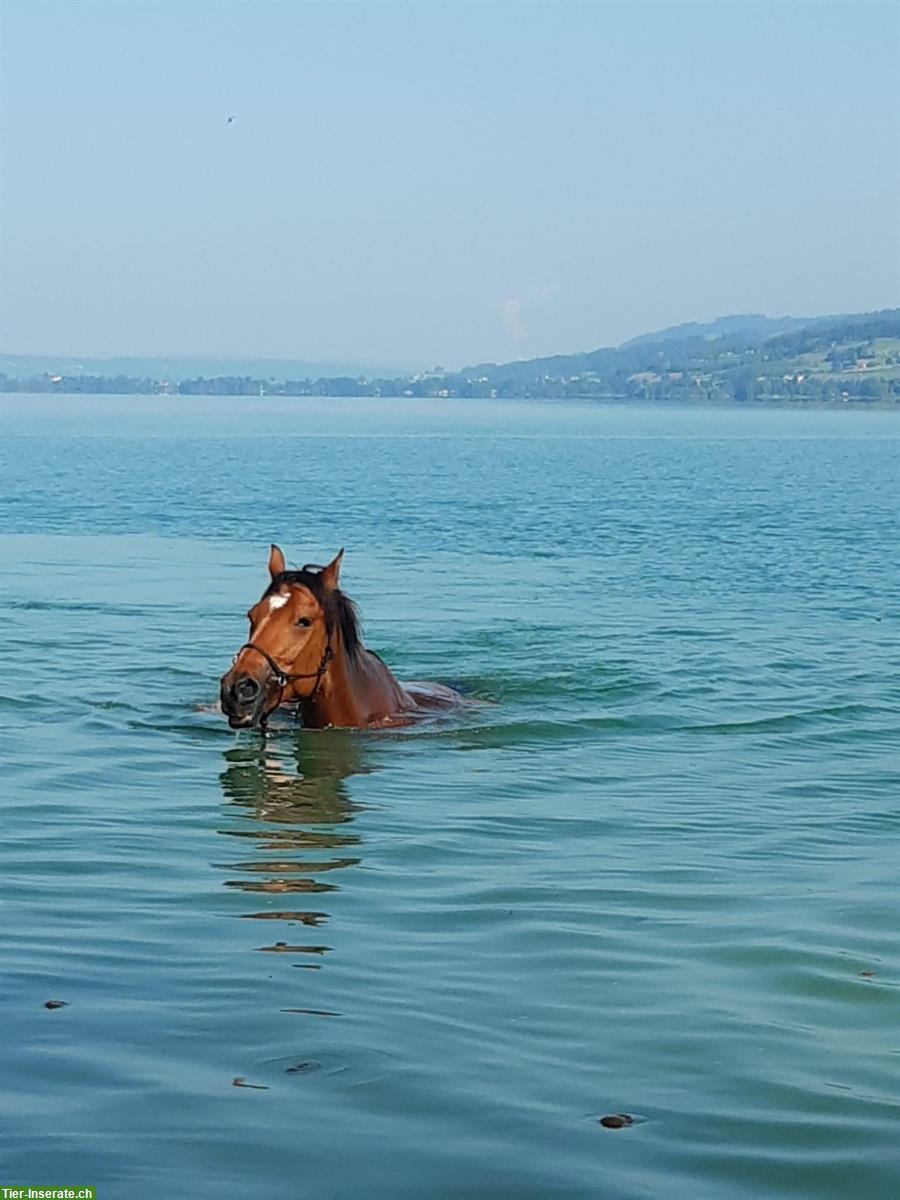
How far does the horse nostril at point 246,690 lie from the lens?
432 inches

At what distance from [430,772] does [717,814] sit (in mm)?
1881

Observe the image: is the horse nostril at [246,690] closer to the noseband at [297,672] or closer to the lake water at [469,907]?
the noseband at [297,672]

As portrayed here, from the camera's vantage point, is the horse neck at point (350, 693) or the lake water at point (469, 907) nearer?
the lake water at point (469, 907)

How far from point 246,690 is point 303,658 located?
505 mm

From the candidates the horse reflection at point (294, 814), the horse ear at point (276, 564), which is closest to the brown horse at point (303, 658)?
the horse ear at point (276, 564)

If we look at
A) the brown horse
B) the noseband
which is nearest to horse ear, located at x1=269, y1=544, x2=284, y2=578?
the brown horse

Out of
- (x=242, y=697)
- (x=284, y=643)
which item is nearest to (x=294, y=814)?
(x=242, y=697)

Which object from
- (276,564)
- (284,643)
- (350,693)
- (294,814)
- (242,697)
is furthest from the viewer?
(350,693)

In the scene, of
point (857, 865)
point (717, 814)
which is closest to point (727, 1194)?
point (857, 865)

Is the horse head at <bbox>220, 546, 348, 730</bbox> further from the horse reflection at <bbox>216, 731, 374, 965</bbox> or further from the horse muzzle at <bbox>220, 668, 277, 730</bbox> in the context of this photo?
the horse reflection at <bbox>216, 731, 374, 965</bbox>

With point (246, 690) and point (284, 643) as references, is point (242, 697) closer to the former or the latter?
point (246, 690)

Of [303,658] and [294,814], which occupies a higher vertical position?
[303,658]

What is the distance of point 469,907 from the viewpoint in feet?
26.7

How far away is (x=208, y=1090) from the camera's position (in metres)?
5.52
